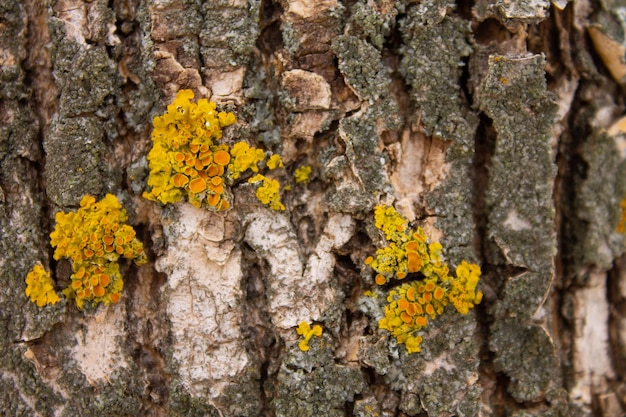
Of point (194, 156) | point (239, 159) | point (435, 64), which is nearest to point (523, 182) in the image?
point (435, 64)

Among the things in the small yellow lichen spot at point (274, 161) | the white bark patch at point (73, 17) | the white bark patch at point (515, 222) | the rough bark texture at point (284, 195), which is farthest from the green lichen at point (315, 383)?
the white bark patch at point (73, 17)

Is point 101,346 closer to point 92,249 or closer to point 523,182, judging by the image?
point 92,249

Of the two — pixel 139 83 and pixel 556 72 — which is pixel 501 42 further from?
pixel 139 83

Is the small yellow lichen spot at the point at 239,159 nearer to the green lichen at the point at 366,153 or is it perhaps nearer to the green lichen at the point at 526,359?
the green lichen at the point at 366,153

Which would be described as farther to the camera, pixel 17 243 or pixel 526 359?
pixel 526 359

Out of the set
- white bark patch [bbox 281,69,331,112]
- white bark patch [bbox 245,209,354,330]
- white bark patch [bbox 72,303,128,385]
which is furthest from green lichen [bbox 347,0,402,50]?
white bark patch [bbox 72,303,128,385]

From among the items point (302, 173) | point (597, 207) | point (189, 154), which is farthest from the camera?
point (597, 207)

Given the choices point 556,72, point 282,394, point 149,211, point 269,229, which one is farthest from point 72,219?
point 556,72
